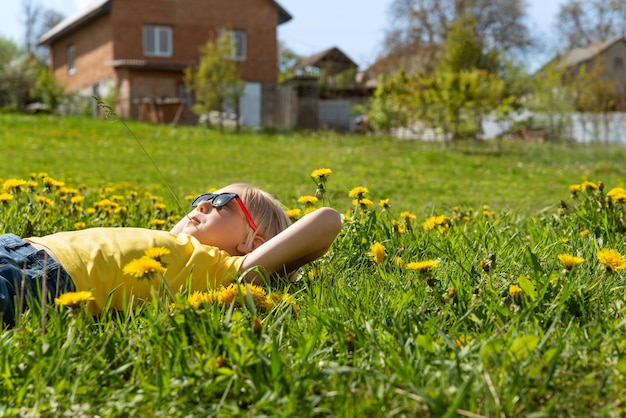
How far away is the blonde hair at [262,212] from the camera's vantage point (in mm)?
3125

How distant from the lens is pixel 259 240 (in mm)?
3115

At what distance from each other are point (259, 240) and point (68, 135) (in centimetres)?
1577

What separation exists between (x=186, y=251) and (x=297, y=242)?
44 cm

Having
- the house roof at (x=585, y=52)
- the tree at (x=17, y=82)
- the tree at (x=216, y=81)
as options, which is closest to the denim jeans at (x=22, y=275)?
the tree at (x=216, y=81)

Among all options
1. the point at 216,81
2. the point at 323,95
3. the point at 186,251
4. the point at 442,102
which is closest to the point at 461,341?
the point at 186,251

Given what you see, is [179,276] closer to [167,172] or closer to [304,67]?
[167,172]

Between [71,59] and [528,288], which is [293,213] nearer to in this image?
[528,288]

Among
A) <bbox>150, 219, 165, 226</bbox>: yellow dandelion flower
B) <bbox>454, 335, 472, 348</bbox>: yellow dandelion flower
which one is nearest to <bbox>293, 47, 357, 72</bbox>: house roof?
<bbox>150, 219, 165, 226</bbox>: yellow dandelion flower

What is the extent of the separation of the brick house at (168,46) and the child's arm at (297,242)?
25.4 meters

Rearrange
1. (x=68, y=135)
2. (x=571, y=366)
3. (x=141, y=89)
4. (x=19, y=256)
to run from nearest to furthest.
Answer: (x=571, y=366) < (x=19, y=256) < (x=68, y=135) < (x=141, y=89)

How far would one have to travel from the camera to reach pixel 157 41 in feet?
98.7

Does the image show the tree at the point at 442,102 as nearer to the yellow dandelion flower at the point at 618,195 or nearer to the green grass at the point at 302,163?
the green grass at the point at 302,163

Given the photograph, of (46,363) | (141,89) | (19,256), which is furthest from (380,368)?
(141,89)

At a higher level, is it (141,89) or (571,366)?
(141,89)
